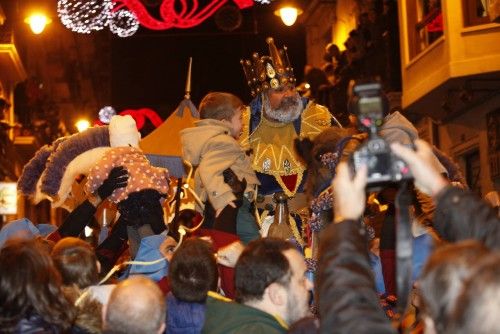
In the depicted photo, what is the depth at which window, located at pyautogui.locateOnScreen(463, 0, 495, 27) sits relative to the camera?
19.2 metres

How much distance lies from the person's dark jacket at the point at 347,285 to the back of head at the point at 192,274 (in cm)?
255

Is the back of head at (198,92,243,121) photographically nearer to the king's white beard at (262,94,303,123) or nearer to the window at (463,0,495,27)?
the king's white beard at (262,94,303,123)

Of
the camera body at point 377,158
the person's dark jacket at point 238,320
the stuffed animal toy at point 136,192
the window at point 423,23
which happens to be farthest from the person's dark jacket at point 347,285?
the window at point 423,23

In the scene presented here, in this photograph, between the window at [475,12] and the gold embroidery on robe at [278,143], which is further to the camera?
the window at [475,12]

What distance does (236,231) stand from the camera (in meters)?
8.22

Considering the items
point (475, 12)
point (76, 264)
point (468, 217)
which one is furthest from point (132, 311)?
point (475, 12)

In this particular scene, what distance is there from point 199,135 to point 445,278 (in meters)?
5.39

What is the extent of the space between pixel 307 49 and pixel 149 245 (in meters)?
28.6

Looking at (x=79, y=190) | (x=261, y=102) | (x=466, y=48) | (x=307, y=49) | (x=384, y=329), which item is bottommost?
(x=384, y=329)

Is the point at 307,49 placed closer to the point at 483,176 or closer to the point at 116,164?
the point at 483,176

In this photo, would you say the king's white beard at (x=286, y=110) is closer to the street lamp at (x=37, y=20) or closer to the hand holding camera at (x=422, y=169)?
the hand holding camera at (x=422, y=169)

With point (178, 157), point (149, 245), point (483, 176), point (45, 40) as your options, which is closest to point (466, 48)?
point (483, 176)

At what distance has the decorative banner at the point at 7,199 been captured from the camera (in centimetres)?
2811

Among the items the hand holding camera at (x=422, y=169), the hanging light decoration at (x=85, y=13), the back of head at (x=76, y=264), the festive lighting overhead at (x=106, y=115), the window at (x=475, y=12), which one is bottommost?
the back of head at (x=76, y=264)
